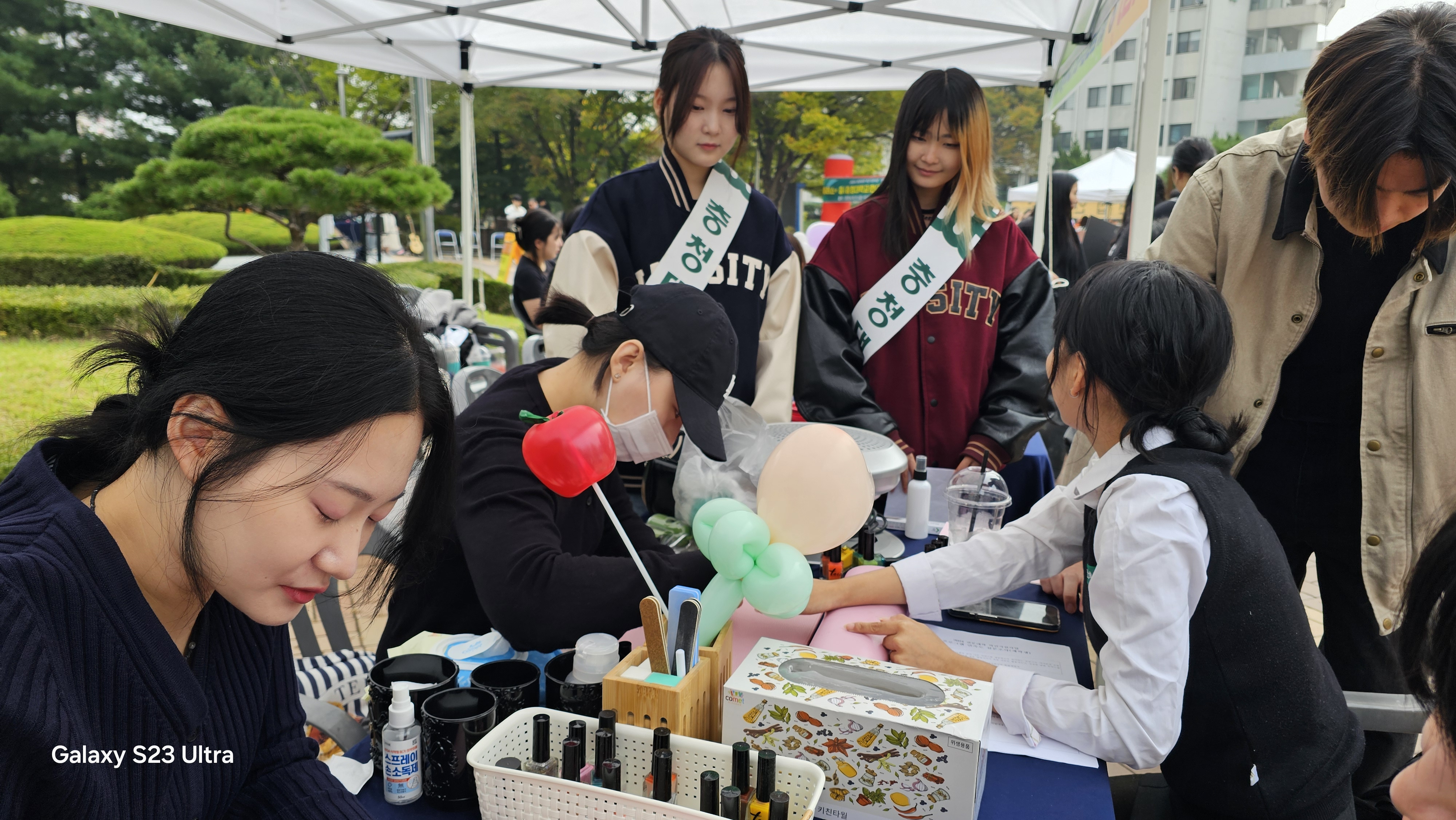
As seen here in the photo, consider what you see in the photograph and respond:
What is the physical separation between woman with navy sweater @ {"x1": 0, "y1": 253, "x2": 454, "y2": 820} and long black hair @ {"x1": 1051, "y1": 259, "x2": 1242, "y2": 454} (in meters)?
1.05

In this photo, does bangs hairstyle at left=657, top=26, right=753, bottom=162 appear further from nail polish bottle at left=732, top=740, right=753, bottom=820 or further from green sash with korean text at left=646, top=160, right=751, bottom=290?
nail polish bottle at left=732, top=740, right=753, bottom=820

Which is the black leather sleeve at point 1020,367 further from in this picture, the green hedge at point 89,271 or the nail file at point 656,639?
the green hedge at point 89,271

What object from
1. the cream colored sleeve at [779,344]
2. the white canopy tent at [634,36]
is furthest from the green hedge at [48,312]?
the cream colored sleeve at [779,344]

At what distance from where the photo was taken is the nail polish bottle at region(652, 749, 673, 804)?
928mm

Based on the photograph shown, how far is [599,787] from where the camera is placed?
92 cm

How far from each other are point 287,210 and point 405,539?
306 inches

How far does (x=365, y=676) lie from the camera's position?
1451mm

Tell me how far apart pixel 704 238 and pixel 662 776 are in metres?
1.94

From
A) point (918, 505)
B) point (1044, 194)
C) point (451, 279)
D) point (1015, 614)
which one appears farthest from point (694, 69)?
point (451, 279)

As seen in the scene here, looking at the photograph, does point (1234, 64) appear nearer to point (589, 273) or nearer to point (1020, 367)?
point (1020, 367)

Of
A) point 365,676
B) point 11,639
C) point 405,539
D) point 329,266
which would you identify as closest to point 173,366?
point 329,266

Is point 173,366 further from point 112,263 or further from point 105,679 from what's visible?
point 112,263

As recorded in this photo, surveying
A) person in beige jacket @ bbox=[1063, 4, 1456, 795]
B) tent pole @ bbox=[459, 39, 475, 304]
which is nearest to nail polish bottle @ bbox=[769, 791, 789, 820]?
person in beige jacket @ bbox=[1063, 4, 1456, 795]

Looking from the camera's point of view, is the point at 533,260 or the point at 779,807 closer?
the point at 779,807
